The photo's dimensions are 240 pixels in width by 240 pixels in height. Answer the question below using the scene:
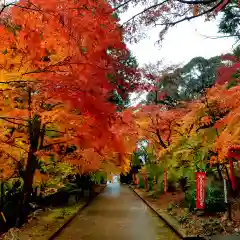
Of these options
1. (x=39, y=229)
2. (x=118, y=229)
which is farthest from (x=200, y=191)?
(x=39, y=229)

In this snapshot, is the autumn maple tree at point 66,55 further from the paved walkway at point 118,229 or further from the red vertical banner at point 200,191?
the red vertical banner at point 200,191

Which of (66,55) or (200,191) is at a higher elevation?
(66,55)

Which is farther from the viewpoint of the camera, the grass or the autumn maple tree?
the grass

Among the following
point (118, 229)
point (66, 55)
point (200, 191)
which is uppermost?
point (66, 55)

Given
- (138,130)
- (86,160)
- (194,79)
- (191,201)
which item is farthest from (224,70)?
(194,79)

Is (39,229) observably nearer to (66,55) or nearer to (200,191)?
(200,191)

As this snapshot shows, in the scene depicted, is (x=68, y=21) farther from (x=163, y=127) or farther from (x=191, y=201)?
(x=163, y=127)

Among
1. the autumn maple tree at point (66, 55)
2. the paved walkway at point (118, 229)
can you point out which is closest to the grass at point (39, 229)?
the paved walkway at point (118, 229)

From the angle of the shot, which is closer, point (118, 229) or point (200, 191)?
point (200, 191)

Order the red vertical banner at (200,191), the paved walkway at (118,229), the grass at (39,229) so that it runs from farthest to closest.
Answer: the red vertical banner at (200,191) → the paved walkway at (118,229) → the grass at (39,229)

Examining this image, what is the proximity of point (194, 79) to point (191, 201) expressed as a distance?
18.1m

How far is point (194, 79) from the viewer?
32.6 meters

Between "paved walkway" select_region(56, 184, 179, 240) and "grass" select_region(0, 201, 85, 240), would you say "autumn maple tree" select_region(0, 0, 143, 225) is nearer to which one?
"grass" select_region(0, 201, 85, 240)

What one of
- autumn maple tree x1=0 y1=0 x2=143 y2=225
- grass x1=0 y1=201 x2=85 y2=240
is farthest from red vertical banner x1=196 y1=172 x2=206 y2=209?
grass x1=0 y1=201 x2=85 y2=240
